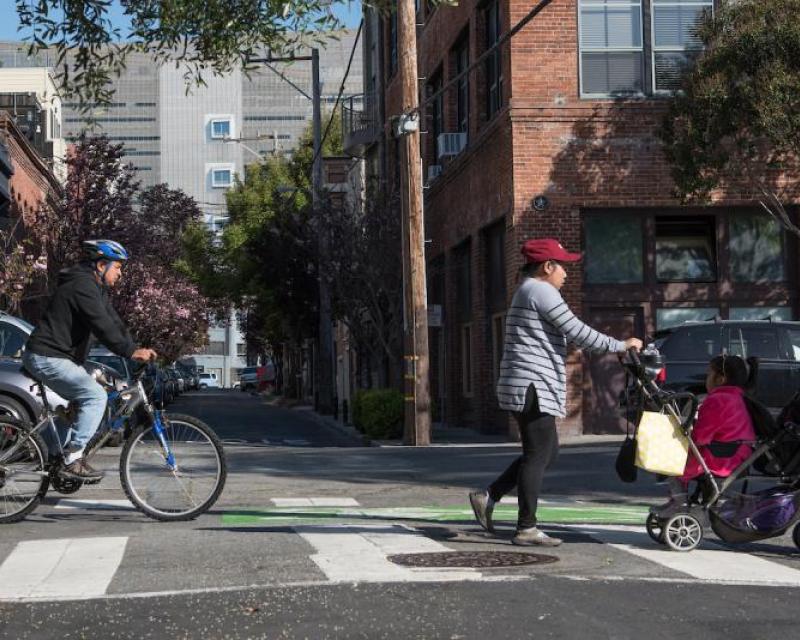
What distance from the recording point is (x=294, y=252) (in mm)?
39750

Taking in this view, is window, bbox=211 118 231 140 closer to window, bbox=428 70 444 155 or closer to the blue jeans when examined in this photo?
window, bbox=428 70 444 155

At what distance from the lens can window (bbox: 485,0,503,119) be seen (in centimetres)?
2565

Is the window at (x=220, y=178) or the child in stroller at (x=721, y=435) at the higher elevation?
the window at (x=220, y=178)

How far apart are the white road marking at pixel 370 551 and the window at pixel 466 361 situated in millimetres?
20241

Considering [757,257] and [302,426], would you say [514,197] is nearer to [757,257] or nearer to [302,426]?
[757,257]

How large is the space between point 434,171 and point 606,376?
9367 mm

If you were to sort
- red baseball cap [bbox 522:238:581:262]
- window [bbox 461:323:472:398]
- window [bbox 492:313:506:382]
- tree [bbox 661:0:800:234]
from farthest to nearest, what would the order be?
window [bbox 461:323:472:398] < window [bbox 492:313:506:382] < tree [bbox 661:0:800:234] < red baseball cap [bbox 522:238:581:262]

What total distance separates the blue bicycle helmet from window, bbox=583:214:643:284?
15.0 metres

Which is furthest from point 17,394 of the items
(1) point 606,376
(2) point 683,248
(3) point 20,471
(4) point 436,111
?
(4) point 436,111

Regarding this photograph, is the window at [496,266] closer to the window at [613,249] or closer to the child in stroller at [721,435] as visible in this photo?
the window at [613,249]

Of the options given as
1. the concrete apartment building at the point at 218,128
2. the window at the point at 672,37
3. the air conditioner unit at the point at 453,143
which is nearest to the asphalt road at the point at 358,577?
the window at the point at 672,37

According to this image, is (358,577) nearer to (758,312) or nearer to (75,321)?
(75,321)

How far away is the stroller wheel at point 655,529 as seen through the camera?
8.11 metres

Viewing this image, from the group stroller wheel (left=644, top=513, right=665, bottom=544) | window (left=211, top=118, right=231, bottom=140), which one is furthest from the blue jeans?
window (left=211, top=118, right=231, bottom=140)
